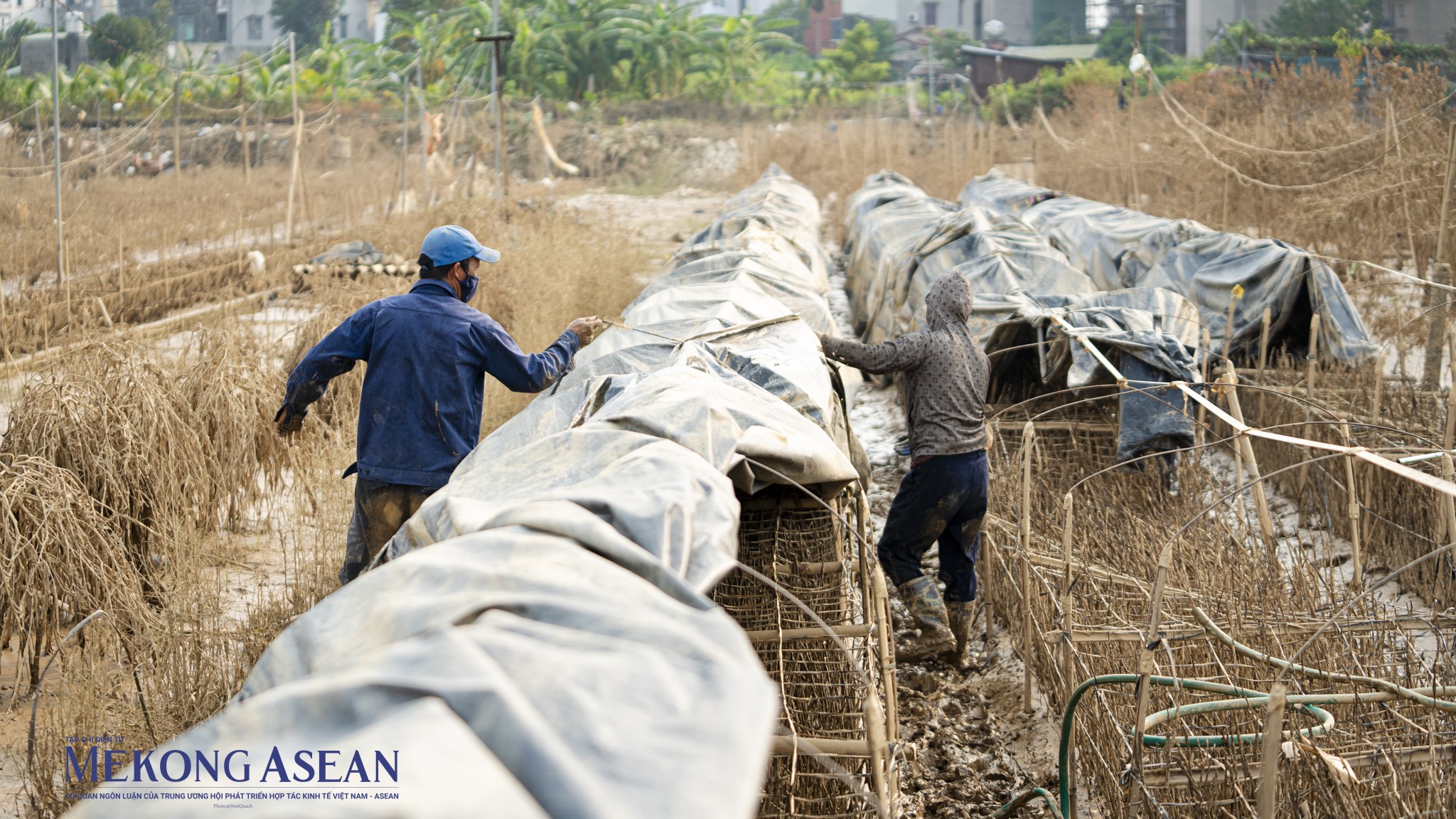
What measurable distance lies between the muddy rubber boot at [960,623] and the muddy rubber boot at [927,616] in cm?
6

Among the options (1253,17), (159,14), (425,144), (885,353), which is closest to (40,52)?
(425,144)

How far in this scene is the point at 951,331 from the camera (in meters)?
5.15

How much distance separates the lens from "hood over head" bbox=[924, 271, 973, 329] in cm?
515

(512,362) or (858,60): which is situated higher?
(858,60)

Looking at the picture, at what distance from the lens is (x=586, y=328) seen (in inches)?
173

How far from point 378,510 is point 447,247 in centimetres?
→ 100

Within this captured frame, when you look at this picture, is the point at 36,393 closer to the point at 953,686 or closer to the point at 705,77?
the point at 953,686

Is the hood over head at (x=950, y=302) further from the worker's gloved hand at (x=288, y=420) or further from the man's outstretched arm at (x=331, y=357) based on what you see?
the worker's gloved hand at (x=288, y=420)

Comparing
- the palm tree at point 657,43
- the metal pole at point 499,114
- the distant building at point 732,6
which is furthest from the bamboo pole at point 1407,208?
the distant building at point 732,6

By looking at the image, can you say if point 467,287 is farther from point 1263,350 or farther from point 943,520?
point 1263,350

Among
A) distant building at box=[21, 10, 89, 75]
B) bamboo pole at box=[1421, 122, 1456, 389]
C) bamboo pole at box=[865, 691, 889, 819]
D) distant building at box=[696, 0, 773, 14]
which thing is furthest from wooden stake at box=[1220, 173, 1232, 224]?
distant building at box=[696, 0, 773, 14]

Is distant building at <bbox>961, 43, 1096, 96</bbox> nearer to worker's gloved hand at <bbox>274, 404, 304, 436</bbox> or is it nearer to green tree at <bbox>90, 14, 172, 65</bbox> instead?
green tree at <bbox>90, 14, 172, 65</bbox>

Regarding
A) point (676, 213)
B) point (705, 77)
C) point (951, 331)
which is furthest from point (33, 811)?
point (705, 77)

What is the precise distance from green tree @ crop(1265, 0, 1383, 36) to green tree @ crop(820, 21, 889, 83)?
1242 cm
